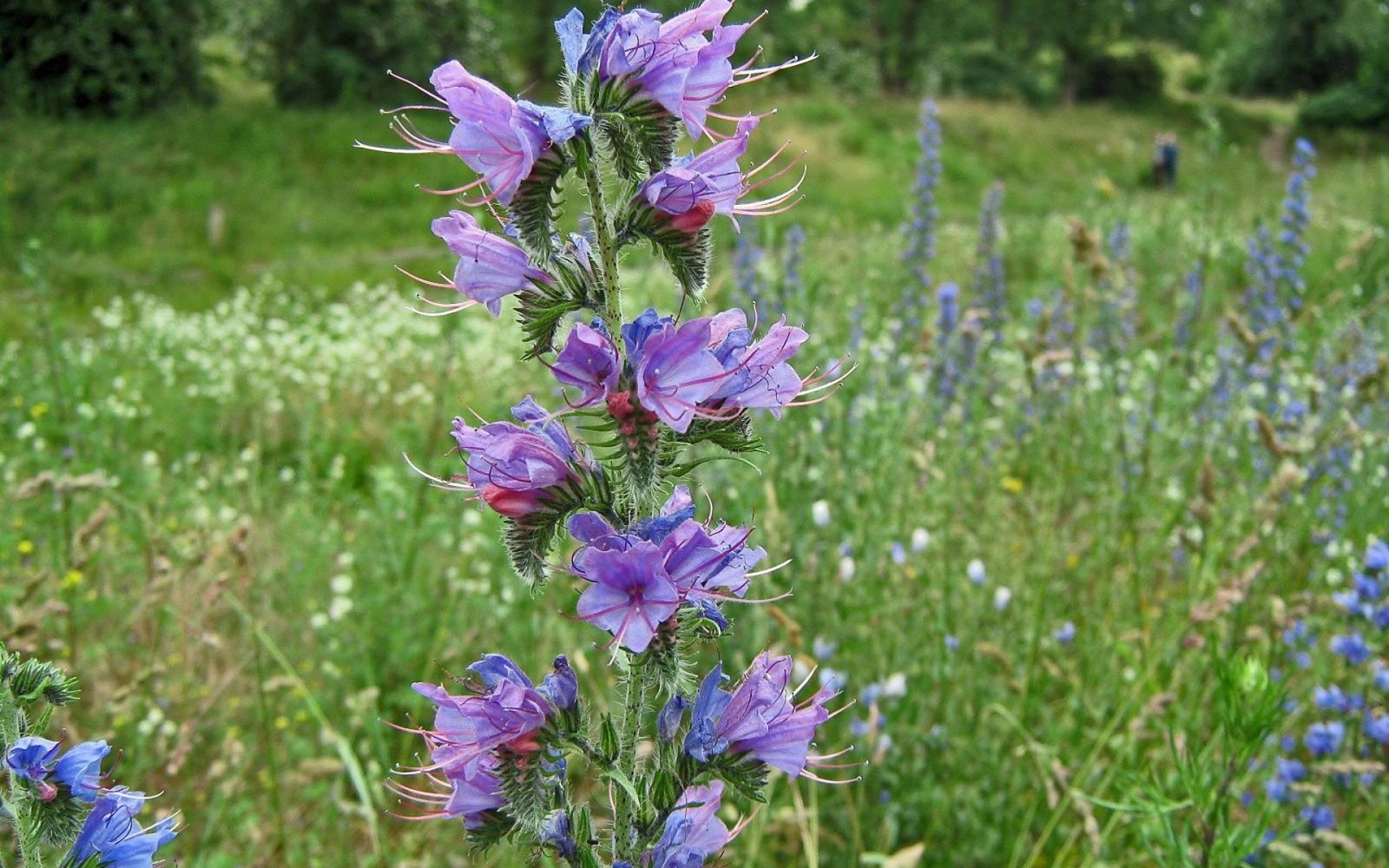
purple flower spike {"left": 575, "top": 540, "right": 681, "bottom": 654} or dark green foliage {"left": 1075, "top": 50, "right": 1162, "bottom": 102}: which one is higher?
purple flower spike {"left": 575, "top": 540, "right": 681, "bottom": 654}

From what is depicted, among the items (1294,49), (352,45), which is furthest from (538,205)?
(1294,49)

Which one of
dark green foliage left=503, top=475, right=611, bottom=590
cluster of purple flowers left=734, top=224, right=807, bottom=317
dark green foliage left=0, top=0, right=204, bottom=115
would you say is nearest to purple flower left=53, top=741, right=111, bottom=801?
dark green foliage left=503, top=475, right=611, bottom=590

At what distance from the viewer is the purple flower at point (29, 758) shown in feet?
4.08

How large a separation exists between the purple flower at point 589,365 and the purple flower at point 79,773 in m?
0.70

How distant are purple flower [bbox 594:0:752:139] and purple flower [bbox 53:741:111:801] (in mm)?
1033

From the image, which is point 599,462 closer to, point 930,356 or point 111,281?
point 930,356

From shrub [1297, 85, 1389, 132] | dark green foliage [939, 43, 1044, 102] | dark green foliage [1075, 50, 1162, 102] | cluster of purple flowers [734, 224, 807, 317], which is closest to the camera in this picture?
cluster of purple flowers [734, 224, 807, 317]

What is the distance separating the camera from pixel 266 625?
401cm

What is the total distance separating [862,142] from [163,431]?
1796 centimetres

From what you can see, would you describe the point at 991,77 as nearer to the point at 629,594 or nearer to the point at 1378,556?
the point at 1378,556

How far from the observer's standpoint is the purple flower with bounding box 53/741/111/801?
1.30 m

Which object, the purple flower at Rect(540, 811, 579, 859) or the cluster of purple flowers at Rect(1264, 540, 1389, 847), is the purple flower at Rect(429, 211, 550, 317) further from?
the cluster of purple flowers at Rect(1264, 540, 1389, 847)

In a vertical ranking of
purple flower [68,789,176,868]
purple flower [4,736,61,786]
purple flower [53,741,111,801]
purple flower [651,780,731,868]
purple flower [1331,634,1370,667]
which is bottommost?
purple flower [1331,634,1370,667]

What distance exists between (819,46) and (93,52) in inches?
885
